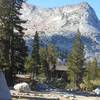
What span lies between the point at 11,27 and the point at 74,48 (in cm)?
4698

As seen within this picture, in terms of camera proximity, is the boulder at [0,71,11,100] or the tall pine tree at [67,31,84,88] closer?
the boulder at [0,71,11,100]

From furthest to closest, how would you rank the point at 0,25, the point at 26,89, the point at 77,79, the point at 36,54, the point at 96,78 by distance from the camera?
the point at 96,78 < the point at 36,54 < the point at 77,79 < the point at 0,25 < the point at 26,89

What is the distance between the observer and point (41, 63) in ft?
382

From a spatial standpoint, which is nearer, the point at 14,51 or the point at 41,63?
the point at 14,51

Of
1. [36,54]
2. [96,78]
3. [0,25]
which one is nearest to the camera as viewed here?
[0,25]

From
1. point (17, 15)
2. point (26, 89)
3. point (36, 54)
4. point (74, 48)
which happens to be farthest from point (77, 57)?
point (26, 89)

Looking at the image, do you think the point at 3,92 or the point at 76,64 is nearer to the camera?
the point at 3,92

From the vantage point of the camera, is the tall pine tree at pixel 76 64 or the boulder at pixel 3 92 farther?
the tall pine tree at pixel 76 64

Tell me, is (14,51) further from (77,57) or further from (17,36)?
(77,57)

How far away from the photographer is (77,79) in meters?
104

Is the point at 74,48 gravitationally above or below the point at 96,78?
above

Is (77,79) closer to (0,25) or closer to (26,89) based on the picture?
(0,25)

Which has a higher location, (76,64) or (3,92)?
(3,92)

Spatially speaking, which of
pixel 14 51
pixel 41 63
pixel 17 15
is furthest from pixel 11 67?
pixel 41 63
